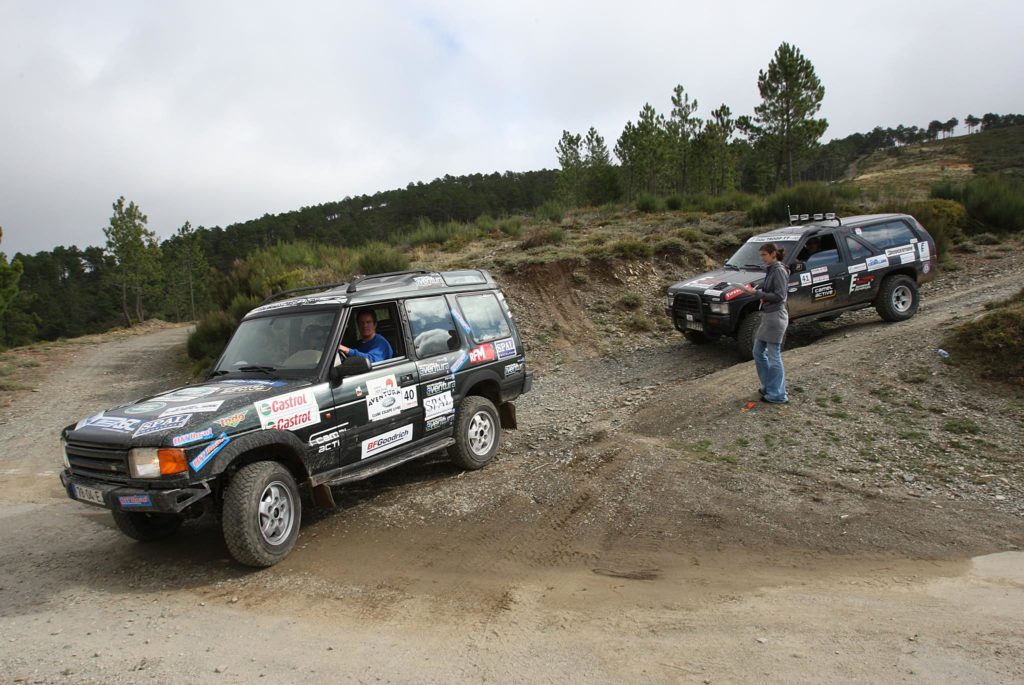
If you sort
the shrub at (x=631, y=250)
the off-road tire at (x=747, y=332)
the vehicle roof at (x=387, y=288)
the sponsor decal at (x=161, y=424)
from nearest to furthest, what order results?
the sponsor decal at (x=161, y=424)
the vehicle roof at (x=387, y=288)
the off-road tire at (x=747, y=332)
the shrub at (x=631, y=250)

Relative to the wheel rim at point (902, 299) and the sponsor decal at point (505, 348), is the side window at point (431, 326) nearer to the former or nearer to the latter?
the sponsor decal at point (505, 348)

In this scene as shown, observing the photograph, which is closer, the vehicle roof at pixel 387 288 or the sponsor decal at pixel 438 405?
the vehicle roof at pixel 387 288

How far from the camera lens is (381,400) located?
19.9 ft

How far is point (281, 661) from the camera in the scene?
367 cm

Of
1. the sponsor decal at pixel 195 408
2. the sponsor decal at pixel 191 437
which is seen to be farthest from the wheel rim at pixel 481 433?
the sponsor decal at pixel 191 437

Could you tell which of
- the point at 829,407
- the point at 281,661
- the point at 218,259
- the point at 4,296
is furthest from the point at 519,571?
the point at 218,259

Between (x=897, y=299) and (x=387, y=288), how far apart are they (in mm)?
9526

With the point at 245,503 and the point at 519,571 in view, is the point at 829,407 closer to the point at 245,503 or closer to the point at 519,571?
the point at 519,571

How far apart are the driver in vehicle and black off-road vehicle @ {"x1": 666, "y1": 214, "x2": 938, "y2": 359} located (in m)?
6.35

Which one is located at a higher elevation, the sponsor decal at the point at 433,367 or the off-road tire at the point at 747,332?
the sponsor decal at the point at 433,367

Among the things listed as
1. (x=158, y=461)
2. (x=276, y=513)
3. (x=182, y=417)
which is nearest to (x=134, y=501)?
(x=158, y=461)

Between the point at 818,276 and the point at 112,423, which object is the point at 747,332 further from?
the point at 112,423

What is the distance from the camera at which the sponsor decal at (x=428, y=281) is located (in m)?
7.06

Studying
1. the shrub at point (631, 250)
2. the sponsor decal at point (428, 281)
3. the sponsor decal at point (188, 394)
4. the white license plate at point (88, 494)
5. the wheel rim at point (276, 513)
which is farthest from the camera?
the shrub at point (631, 250)
